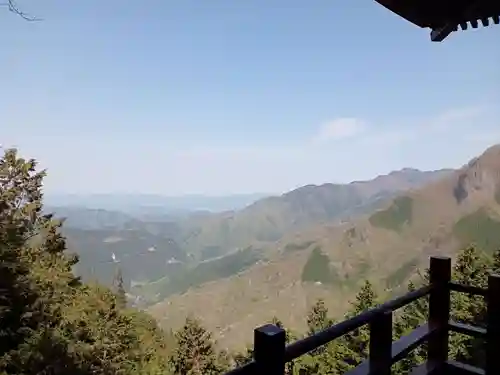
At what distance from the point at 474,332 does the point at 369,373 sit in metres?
0.91

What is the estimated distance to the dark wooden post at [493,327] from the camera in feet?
8.47

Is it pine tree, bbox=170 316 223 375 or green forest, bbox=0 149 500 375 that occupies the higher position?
green forest, bbox=0 149 500 375

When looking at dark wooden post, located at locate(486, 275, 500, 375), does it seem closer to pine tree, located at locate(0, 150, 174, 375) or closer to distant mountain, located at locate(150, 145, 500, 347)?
pine tree, located at locate(0, 150, 174, 375)

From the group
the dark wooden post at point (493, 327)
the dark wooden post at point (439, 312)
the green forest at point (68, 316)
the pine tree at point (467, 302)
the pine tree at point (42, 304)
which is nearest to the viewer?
the dark wooden post at point (493, 327)

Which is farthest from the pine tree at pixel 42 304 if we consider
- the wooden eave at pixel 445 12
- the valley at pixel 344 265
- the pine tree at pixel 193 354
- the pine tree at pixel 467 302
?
the valley at pixel 344 265

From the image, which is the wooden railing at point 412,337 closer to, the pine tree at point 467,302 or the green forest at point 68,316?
the green forest at point 68,316

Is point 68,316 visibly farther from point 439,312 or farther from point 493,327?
point 493,327

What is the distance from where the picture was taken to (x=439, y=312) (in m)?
2.83

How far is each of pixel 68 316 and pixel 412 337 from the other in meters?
16.0

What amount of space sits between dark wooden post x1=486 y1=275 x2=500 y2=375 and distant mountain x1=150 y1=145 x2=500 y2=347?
Result: 350 feet

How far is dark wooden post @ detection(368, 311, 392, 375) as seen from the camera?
2210 mm

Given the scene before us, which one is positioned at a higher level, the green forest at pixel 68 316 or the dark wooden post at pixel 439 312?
the dark wooden post at pixel 439 312

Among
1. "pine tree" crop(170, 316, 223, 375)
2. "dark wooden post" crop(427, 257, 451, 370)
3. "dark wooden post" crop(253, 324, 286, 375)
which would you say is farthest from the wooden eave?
"pine tree" crop(170, 316, 223, 375)

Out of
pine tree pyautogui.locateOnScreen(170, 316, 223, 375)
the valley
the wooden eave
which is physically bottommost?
the valley
